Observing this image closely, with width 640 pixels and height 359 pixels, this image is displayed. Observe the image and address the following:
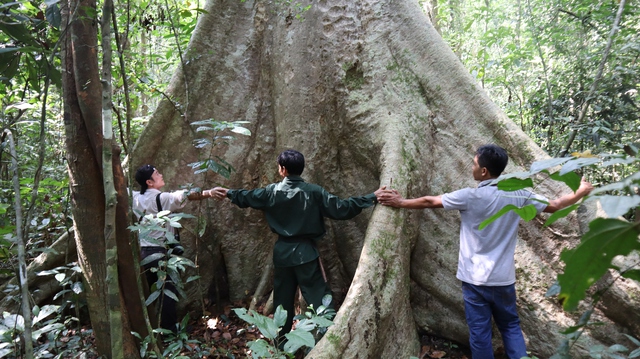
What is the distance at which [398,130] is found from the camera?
3572 millimetres

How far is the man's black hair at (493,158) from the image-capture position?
278cm

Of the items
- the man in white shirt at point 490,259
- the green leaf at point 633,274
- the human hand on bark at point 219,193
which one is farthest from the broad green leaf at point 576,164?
the human hand on bark at point 219,193

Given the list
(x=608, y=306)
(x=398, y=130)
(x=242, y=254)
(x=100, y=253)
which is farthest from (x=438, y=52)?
(x=100, y=253)

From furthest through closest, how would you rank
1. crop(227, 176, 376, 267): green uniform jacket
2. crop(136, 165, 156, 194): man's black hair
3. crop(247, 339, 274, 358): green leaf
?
crop(136, 165, 156, 194): man's black hair → crop(227, 176, 376, 267): green uniform jacket → crop(247, 339, 274, 358): green leaf

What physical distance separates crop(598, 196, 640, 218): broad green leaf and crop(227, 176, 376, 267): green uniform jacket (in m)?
2.45

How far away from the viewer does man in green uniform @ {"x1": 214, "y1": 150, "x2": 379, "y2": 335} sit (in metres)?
3.31

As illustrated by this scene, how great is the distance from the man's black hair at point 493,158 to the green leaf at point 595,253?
204 cm

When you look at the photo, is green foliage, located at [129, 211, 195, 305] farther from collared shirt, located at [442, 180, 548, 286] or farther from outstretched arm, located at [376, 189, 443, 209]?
collared shirt, located at [442, 180, 548, 286]

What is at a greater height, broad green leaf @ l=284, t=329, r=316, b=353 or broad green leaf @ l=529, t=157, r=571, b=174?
broad green leaf @ l=529, t=157, r=571, b=174

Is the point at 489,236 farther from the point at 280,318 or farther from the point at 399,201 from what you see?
the point at 280,318

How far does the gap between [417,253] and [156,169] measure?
9.02ft

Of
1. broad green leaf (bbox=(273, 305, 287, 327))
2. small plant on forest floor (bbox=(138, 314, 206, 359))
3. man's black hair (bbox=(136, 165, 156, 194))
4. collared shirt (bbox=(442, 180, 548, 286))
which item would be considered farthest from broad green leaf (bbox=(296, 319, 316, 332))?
man's black hair (bbox=(136, 165, 156, 194))

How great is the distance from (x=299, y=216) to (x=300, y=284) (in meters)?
0.59

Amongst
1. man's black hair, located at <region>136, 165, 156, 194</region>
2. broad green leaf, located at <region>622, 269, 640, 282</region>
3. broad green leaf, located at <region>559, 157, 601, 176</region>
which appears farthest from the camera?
man's black hair, located at <region>136, 165, 156, 194</region>
